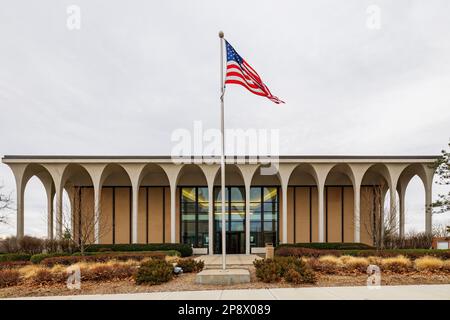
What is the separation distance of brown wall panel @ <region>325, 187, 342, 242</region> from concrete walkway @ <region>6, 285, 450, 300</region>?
83.6 ft

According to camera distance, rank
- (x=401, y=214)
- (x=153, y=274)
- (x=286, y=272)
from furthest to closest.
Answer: (x=401, y=214) < (x=153, y=274) < (x=286, y=272)

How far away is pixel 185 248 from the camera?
29922 millimetres

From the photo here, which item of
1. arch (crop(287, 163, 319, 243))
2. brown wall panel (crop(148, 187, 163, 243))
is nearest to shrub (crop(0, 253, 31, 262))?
brown wall panel (crop(148, 187, 163, 243))

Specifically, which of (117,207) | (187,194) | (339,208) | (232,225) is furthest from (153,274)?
(339,208)

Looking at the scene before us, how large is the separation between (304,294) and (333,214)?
2775 cm

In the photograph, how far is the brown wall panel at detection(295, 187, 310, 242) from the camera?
37.5 metres

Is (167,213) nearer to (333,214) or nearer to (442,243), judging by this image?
(333,214)

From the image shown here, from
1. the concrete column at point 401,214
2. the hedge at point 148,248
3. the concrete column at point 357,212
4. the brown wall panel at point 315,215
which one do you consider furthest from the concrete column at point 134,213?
the concrete column at point 401,214

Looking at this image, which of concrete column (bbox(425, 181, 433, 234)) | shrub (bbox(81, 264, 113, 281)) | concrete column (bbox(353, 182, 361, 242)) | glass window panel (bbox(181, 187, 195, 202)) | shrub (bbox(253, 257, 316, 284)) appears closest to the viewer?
shrub (bbox(253, 257, 316, 284))

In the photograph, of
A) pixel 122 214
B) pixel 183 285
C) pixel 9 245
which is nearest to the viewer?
pixel 183 285

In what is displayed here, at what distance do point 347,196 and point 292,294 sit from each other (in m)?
28.5

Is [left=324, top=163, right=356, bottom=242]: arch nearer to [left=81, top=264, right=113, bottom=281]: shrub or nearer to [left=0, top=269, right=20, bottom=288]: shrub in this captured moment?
[left=81, top=264, right=113, bottom=281]: shrub

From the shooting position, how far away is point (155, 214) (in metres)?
37.8
